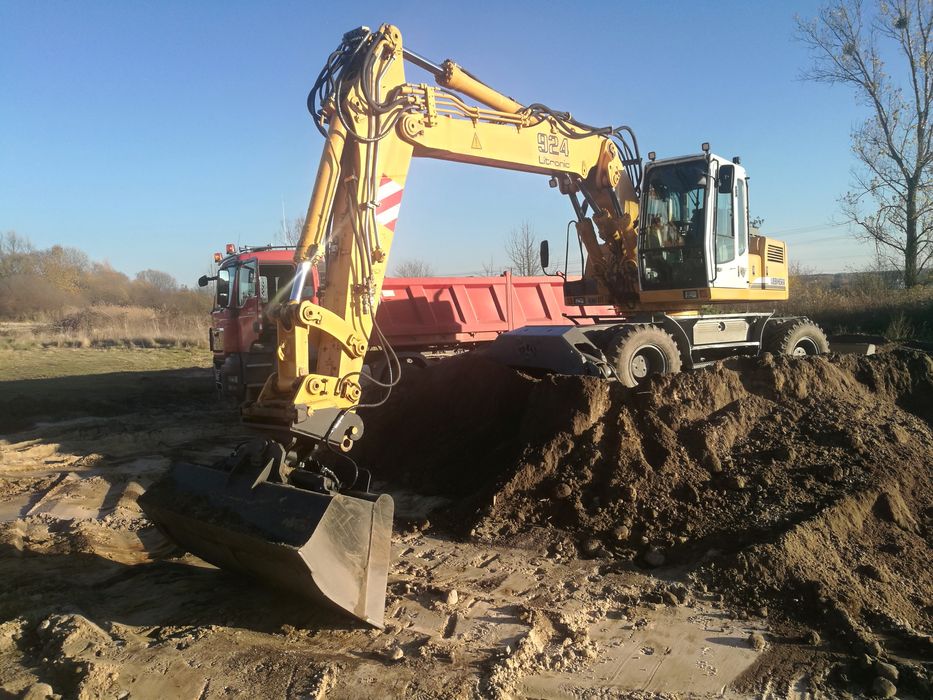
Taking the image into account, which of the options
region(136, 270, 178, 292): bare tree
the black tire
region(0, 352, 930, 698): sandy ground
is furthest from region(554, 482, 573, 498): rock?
region(136, 270, 178, 292): bare tree

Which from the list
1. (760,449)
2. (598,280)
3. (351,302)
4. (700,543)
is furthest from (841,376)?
A: (351,302)

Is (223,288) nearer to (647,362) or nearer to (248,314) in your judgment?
(248,314)

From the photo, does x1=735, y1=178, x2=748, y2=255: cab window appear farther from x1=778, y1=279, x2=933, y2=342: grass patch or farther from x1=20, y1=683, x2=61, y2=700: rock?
x1=778, y1=279, x2=933, y2=342: grass patch

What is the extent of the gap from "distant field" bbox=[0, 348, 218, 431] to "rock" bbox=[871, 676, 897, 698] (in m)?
12.4

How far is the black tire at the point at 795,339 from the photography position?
9977mm

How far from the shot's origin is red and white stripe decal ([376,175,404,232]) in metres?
5.46

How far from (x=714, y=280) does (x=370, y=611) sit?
6.49 meters

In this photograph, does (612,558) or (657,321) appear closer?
(612,558)

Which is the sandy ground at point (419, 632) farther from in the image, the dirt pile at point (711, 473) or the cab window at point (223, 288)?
the cab window at point (223, 288)

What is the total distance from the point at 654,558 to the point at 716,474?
131 centimetres

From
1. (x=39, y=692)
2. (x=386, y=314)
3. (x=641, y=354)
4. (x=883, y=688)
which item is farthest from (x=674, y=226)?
(x=39, y=692)

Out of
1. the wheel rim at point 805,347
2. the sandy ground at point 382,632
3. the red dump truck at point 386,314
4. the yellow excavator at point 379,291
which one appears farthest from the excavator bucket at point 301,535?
the wheel rim at point 805,347

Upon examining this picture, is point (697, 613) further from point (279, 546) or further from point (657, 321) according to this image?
point (657, 321)

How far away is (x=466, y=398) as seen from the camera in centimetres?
753
